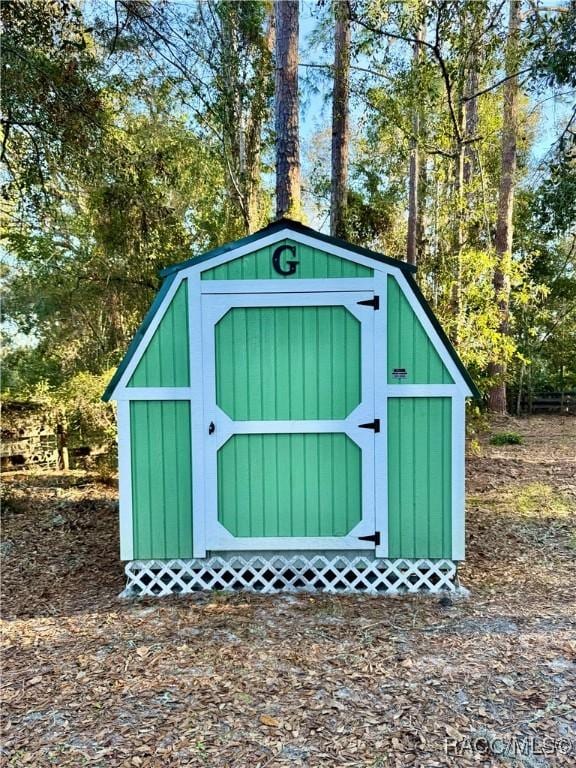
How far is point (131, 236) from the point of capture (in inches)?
271

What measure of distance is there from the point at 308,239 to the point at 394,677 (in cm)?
261

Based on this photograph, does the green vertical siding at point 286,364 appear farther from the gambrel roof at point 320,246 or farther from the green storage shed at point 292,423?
the gambrel roof at point 320,246

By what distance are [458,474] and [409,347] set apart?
93 centimetres

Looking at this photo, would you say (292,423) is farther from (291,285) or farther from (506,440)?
(506,440)

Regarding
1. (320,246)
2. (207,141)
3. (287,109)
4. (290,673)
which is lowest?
(290,673)

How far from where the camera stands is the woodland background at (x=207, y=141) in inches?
201

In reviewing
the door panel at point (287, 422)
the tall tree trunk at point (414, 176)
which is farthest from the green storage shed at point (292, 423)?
the tall tree trunk at point (414, 176)

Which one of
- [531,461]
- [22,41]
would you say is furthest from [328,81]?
[531,461]

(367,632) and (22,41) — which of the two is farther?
(22,41)

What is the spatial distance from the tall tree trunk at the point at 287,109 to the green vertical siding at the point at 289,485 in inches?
148

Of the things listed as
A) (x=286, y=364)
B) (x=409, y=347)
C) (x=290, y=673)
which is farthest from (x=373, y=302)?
(x=290, y=673)

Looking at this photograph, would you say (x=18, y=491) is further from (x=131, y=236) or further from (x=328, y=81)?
(x=328, y=81)

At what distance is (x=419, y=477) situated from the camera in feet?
11.8

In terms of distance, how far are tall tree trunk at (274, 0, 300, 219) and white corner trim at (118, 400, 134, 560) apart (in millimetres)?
3808
